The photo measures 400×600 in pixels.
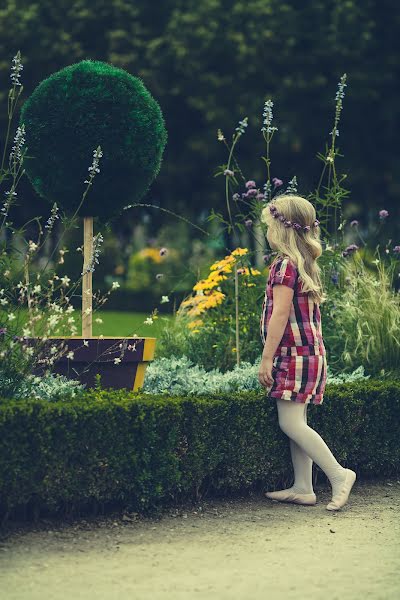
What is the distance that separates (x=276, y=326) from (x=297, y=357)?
23 cm

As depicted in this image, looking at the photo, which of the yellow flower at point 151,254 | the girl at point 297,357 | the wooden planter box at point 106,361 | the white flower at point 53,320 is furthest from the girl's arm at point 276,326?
the yellow flower at point 151,254

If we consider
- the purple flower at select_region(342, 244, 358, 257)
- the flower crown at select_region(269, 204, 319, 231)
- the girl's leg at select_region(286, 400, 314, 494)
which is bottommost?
the girl's leg at select_region(286, 400, 314, 494)

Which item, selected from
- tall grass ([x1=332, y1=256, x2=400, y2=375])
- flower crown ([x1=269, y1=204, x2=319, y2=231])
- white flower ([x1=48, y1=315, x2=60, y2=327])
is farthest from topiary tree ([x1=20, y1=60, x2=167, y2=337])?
Answer: tall grass ([x1=332, y1=256, x2=400, y2=375])

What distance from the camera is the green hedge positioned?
4930 millimetres

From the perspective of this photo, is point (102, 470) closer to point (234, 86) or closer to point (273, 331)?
point (273, 331)

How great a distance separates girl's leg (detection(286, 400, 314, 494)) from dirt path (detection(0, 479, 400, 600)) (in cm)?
13

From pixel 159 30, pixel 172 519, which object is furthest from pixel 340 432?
pixel 159 30

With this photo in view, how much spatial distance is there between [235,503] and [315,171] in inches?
766

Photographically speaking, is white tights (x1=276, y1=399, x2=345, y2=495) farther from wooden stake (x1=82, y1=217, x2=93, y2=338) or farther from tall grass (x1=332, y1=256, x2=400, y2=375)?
tall grass (x1=332, y1=256, x2=400, y2=375)

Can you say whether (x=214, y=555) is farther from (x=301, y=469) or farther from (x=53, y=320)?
(x=53, y=320)

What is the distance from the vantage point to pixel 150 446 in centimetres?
541

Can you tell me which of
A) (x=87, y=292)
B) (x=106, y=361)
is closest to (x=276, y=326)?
(x=106, y=361)

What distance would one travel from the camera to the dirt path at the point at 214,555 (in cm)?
418

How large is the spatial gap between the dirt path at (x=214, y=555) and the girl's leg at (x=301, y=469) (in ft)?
0.44
